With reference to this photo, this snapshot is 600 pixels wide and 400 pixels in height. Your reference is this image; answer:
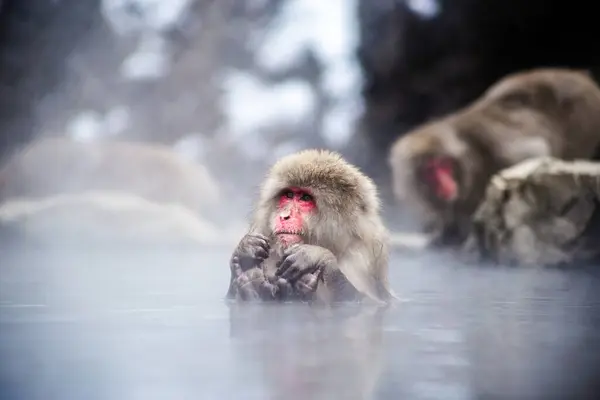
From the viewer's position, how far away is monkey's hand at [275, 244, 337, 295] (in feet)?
7.04

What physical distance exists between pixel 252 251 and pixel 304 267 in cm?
15

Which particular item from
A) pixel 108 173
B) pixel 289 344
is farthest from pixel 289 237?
pixel 108 173

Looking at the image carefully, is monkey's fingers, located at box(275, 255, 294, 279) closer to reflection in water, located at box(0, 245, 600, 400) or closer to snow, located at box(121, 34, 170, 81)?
reflection in water, located at box(0, 245, 600, 400)

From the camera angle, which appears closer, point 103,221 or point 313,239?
point 313,239

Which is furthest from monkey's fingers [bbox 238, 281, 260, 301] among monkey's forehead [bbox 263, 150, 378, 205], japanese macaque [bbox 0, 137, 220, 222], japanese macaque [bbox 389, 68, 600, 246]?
japanese macaque [bbox 389, 68, 600, 246]

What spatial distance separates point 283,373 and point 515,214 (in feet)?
8.94

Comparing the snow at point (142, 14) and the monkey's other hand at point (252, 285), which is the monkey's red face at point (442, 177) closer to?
the snow at point (142, 14)

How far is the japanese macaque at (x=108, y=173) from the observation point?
4.58 meters

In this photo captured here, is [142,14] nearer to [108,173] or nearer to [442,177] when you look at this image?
[108,173]

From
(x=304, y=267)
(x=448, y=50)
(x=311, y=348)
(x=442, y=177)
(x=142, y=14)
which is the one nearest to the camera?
(x=311, y=348)

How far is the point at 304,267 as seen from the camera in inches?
84.6

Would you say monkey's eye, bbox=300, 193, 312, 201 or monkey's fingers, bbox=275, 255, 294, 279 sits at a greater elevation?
monkey's eye, bbox=300, 193, 312, 201

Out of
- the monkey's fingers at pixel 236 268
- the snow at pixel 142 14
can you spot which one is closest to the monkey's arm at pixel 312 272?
the monkey's fingers at pixel 236 268

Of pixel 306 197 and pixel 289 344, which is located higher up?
pixel 306 197
